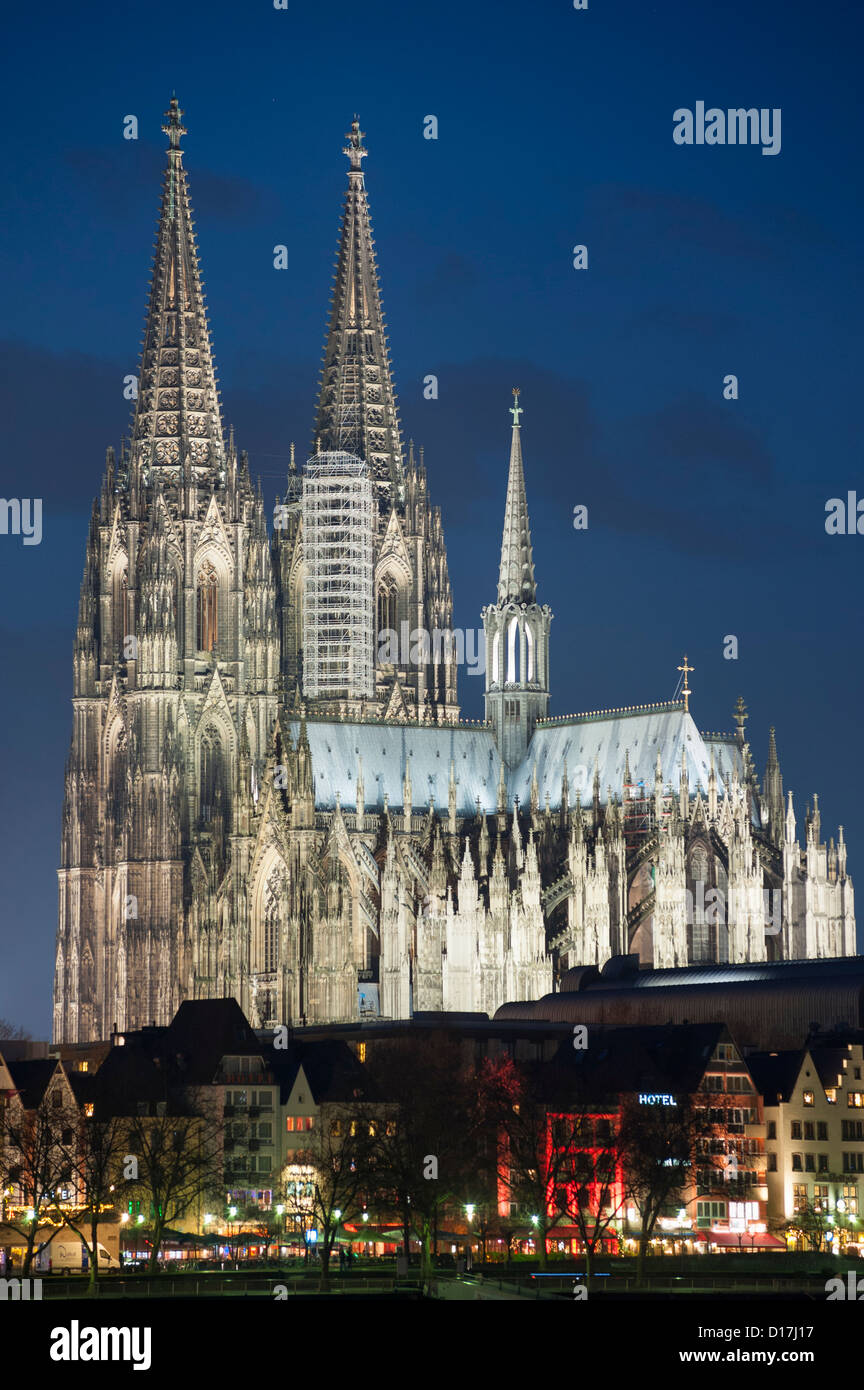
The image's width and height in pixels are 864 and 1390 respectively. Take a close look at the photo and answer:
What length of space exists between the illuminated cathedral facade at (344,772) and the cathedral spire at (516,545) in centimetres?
16

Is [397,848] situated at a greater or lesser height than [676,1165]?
greater

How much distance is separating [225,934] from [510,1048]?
3363cm

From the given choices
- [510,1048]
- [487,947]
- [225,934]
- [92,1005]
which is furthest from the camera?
[92,1005]

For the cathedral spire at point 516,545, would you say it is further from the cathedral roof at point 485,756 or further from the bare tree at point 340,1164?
the bare tree at point 340,1164

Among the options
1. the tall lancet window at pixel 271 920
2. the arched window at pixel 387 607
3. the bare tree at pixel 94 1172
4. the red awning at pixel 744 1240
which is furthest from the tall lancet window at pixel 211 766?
the red awning at pixel 744 1240

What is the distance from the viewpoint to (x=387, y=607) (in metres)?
178

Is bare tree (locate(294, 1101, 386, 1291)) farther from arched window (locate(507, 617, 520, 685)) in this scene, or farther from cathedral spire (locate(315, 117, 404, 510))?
cathedral spire (locate(315, 117, 404, 510))

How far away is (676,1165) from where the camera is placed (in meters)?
97.8

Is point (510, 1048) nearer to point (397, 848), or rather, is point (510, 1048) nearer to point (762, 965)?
point (762, 965)

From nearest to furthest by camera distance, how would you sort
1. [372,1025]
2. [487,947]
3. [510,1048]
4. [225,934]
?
[510,1048]
[372,1025]
[487,947]
[225,934]

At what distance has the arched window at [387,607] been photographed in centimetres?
17800

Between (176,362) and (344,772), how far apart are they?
22733 mm

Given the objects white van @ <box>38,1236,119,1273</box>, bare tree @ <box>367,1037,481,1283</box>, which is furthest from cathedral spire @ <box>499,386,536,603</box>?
white van @ <box>38,1236,119,1273</box>
